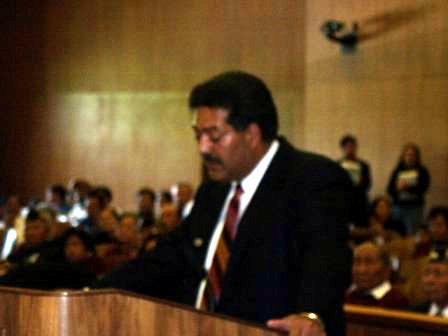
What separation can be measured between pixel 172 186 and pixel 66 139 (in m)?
2.13

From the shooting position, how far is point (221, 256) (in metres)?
2.79

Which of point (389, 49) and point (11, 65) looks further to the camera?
point (11, 65)

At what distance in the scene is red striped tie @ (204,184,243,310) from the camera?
2748mm

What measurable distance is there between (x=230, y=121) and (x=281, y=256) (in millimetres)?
365

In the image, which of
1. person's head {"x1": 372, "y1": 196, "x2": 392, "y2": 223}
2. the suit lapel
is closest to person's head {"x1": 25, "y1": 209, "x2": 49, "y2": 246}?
person's head {"x1": 372, "y1": 196, "x2": 392, "y2": 223}

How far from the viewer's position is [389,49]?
12.2 m

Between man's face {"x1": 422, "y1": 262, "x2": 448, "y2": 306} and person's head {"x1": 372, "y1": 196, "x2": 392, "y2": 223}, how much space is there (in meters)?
4.64

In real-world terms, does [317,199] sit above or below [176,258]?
above

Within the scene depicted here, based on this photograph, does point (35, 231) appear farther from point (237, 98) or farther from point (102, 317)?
point (102, 317)

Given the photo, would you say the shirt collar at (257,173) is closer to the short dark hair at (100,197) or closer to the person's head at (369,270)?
the person's head at (369,270)

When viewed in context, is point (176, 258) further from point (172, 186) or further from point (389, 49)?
point (172, 186)

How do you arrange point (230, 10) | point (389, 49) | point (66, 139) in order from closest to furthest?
1. point (389, 49)
2. point (230, 10)
3. point (66, 139)

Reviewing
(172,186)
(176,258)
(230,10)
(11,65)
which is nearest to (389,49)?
(230,10)

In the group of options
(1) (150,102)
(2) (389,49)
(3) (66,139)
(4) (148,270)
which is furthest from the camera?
(3) (66,139)
